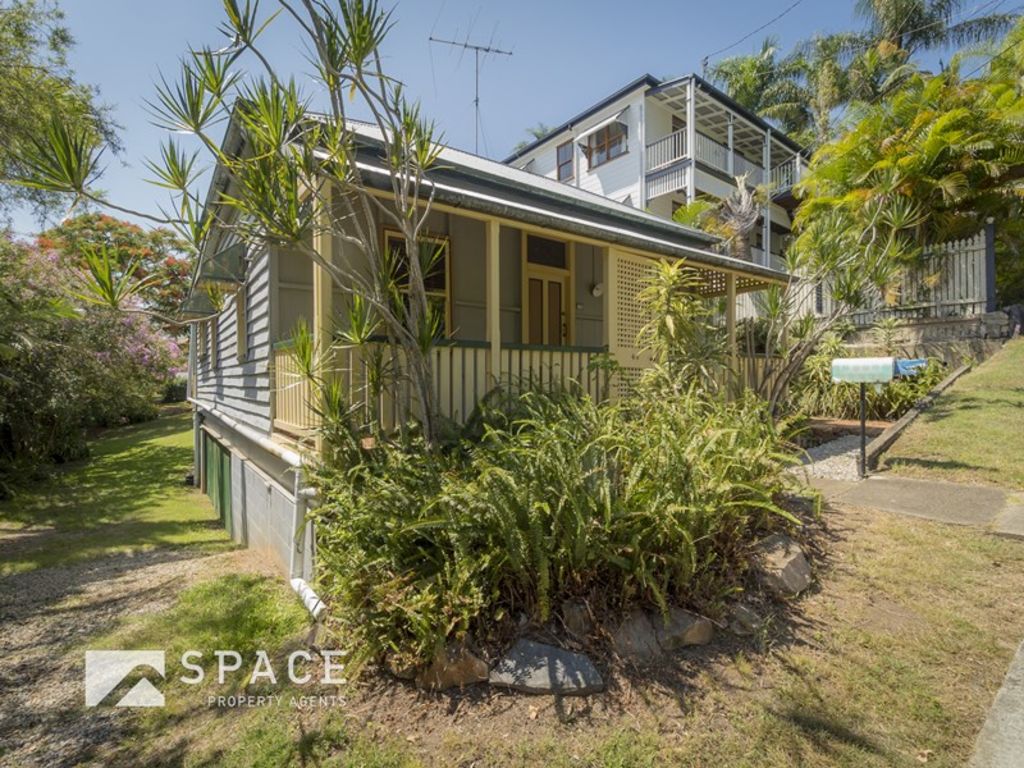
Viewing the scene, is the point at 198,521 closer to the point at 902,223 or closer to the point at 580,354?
the point at 580,354

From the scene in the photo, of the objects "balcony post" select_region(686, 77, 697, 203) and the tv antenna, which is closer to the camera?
the tv antenna

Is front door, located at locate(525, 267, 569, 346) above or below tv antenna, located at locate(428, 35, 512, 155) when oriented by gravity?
below

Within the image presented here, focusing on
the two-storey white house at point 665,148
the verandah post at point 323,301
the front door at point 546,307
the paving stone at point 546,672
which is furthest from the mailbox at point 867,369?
the two-storey white house at point 665,148

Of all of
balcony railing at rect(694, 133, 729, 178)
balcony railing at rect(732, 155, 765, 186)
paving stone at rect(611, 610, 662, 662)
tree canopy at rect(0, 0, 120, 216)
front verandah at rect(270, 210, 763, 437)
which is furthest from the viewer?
balcony railing at rect(732, 155, 765, 186)

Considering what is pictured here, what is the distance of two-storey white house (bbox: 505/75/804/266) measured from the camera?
17.4m

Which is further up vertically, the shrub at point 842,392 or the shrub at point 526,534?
the shrub at point 842,392

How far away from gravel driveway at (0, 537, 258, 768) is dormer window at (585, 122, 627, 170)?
18.3 m

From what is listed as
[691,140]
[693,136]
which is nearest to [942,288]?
[691,140]

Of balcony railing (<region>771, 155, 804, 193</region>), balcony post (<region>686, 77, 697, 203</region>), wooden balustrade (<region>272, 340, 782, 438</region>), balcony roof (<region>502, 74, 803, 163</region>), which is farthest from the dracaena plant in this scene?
balcony railing (<region>771, 155, 804, 193</region>)

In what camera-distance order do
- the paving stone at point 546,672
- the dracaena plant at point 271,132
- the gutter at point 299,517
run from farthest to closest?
the gutter at point 299,517 < the dracaena plant at point 271,132 < the paving stone at point 546,672

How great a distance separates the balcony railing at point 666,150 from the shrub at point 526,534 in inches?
657

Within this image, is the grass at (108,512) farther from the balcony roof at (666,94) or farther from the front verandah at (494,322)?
the balcony roof at (666,94)

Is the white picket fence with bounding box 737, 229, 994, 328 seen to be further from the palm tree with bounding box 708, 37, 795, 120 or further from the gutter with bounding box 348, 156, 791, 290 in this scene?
the palm tree with bounding box 708, 37, 795, 120

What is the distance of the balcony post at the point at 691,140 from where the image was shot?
16.5 metres
